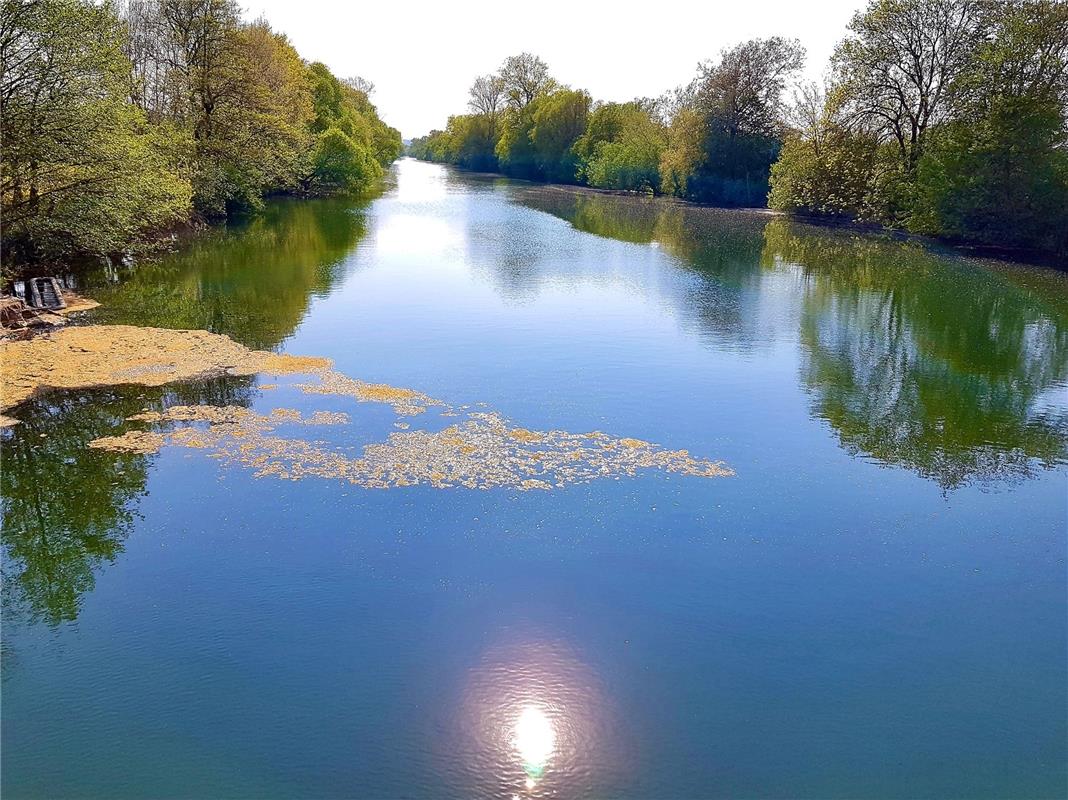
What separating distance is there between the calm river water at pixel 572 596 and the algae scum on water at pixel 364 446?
→ 0.32 m

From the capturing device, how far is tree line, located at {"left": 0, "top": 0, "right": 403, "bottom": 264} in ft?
64.5

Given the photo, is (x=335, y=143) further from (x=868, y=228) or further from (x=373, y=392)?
(x=373, y=392)

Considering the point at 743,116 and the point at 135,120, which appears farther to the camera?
the point at 743,116

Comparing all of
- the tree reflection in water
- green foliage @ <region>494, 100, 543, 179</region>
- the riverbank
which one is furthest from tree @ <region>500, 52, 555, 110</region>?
the tree reflection in water

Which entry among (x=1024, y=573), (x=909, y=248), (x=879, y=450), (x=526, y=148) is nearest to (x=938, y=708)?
(x=1024, y=573)

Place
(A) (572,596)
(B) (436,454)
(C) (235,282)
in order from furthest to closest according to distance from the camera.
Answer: (C) (235,282) < (B) (436,454) < (A) (572,596)

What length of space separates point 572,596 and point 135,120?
21.5 meters

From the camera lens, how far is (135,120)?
23.2 metres

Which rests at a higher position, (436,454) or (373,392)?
(373,392)

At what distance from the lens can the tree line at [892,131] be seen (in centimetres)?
3058

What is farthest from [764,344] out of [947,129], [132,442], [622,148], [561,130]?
[561,130]

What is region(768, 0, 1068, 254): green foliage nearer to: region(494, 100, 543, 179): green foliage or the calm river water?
the calm river water

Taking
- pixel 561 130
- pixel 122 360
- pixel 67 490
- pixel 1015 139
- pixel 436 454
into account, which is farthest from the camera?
pixel 561 130

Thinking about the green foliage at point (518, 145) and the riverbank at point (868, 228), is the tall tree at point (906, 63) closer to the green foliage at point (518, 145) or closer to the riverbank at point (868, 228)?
the riverbank at point (868, 228)
